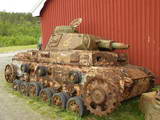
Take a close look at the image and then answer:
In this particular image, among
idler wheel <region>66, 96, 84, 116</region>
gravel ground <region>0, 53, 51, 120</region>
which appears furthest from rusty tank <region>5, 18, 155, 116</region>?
gravel ground <region>0, 53, 51, 120</region>

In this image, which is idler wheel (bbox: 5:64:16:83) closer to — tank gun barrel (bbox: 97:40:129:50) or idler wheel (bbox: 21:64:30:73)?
idler wheel (bbox: 21:64:30:73)

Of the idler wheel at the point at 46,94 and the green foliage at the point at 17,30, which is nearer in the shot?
→ the idler wheel at the point at 46,94

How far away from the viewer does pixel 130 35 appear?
9.32 m

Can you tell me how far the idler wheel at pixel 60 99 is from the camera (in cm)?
710

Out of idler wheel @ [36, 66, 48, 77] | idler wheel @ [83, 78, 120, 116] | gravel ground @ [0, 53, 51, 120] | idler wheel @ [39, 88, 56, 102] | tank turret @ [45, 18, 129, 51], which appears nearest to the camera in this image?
idler wheel @ [83, 78, 120, 116]

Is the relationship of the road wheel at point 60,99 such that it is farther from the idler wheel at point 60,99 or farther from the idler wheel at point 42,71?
the idler wheel at point 42,71

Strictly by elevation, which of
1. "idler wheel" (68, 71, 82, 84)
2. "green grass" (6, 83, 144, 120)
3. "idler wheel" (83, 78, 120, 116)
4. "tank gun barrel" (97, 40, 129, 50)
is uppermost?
"tank gun barrel" (97, 40, 129, 50)

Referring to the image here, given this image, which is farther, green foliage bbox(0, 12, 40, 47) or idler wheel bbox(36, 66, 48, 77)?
green foliage bbox(0, 12, 40, 47)

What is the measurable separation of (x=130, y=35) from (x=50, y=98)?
154 inches

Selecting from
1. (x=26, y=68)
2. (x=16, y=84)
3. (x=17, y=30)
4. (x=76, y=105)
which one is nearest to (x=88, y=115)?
(x=76, y=105)

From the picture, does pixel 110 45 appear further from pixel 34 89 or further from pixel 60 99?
pixel 34 89

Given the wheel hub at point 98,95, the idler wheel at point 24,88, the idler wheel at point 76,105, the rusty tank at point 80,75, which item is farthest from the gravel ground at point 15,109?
the wheel hub at point 98,95

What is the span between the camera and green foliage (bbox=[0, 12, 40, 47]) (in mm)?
42000

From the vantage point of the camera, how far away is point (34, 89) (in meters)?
8.50
